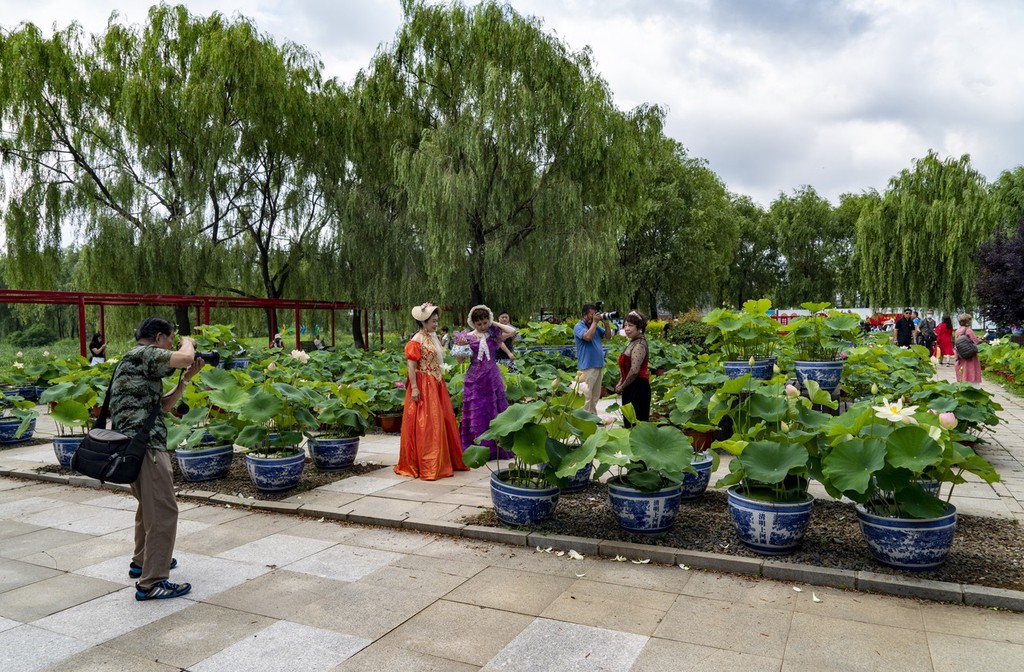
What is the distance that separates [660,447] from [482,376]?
9.08 feet

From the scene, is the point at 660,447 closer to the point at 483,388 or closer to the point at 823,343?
the point at 483,388

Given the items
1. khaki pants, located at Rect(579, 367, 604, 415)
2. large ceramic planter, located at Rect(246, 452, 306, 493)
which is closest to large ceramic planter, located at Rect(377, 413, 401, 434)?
khaki pants, located at Rect(579, 367, 604, 415)

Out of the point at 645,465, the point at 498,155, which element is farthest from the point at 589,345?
the point at 498,155

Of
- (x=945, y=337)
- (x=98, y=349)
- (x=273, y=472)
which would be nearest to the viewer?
(x=273, y=472)

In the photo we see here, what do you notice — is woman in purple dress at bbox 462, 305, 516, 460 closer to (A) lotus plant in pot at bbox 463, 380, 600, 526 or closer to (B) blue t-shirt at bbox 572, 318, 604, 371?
(B) blue t-shirt at bbox 572, 318, 604, 371

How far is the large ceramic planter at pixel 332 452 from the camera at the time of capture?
6.21m

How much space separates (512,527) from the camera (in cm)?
434

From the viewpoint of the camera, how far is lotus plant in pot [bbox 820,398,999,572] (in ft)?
→ 11.0

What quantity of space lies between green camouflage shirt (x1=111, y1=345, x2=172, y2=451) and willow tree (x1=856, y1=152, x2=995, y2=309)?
2519cm

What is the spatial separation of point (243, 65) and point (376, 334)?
997 centimetres

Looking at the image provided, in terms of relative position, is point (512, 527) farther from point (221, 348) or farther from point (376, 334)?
point (376, 334)

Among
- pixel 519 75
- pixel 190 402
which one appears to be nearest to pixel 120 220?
pixel 519 75

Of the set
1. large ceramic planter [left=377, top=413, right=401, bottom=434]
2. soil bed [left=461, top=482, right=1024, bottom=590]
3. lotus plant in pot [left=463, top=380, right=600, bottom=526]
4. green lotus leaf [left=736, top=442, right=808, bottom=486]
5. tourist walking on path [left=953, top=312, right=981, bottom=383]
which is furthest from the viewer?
tourist walking on path [left=953, top=312, right=981, bottom=383]

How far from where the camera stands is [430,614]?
3.16 metres
